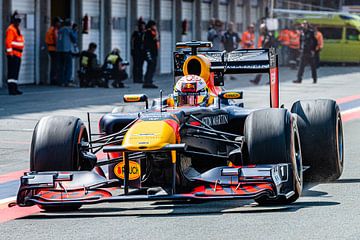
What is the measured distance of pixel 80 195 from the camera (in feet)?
29.2

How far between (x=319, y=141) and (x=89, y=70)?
64.3 feet

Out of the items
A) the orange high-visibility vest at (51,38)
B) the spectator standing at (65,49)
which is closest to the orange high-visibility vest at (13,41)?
the spectator standing at (65,49)

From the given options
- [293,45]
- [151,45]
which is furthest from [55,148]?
→ [293,45]

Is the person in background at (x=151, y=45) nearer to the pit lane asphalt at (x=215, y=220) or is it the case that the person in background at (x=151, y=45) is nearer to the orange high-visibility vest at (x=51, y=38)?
the orange high-visibility vest at (x=51, y=38)

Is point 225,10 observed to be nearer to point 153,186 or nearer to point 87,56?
point 87,56

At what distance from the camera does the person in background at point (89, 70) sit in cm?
2977

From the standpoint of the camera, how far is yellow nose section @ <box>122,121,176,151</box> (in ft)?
28.8

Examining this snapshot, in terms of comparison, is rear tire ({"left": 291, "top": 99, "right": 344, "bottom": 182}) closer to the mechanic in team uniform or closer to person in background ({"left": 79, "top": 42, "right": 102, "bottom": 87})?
person in background ({"left": 79, "top": 42, "right": 102, "bottom": 87})

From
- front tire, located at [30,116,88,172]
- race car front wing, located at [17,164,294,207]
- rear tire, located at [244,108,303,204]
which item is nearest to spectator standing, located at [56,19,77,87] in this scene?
front tire, located at [30,116,88,172]

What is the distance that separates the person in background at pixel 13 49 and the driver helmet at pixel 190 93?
Answer: 1475 cm

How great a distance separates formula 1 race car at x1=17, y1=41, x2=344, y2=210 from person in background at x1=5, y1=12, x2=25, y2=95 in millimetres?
14930

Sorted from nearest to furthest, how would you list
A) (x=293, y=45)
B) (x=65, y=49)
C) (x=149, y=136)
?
(x=149, y=136), (x=65, y=49), (x=293, y=45)

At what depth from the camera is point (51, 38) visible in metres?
30.3

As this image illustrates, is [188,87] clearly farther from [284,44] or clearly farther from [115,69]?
[284,44]
